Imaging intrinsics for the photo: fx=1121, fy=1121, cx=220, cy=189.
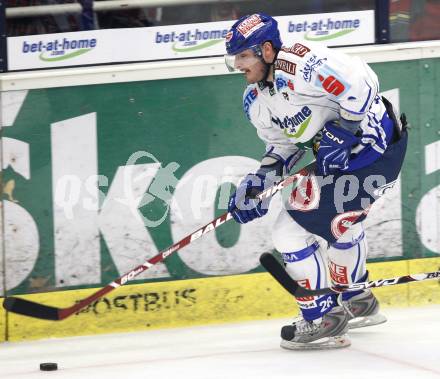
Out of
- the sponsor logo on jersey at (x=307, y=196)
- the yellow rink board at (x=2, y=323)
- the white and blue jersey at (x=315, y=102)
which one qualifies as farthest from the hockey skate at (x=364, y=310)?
the yellow rink board at (x=2, y=323)

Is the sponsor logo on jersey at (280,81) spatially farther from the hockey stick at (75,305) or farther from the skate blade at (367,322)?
the skate blade at (367,322)

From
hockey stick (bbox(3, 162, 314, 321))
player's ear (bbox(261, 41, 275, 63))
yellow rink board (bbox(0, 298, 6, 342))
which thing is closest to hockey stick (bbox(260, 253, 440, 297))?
hockey stick (bbox(3, 162, 314, 321))

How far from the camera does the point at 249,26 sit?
4.64 m

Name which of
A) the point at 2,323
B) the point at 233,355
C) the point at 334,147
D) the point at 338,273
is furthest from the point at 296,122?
the point at 2,323

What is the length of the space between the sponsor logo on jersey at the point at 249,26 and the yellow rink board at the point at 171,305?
1.48 m

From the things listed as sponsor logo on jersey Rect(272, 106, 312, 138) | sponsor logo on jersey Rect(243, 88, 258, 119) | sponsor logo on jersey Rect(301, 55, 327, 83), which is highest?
sponsor logo on jersey Rect(301, 55, 327, 83)

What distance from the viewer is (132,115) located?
18.1 ft

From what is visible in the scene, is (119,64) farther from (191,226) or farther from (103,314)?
(103,314)

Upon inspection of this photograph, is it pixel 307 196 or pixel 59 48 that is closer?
pixel 307 196

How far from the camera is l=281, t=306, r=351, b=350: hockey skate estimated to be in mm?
4949

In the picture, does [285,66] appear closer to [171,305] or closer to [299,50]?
[299,50]

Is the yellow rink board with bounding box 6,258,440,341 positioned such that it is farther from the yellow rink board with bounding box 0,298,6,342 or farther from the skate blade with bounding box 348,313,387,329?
the skate blade with bounding box 348,313,387,329

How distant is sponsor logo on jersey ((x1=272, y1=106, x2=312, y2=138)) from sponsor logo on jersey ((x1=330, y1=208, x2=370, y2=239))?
0.41 metres

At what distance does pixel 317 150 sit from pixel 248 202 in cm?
38
